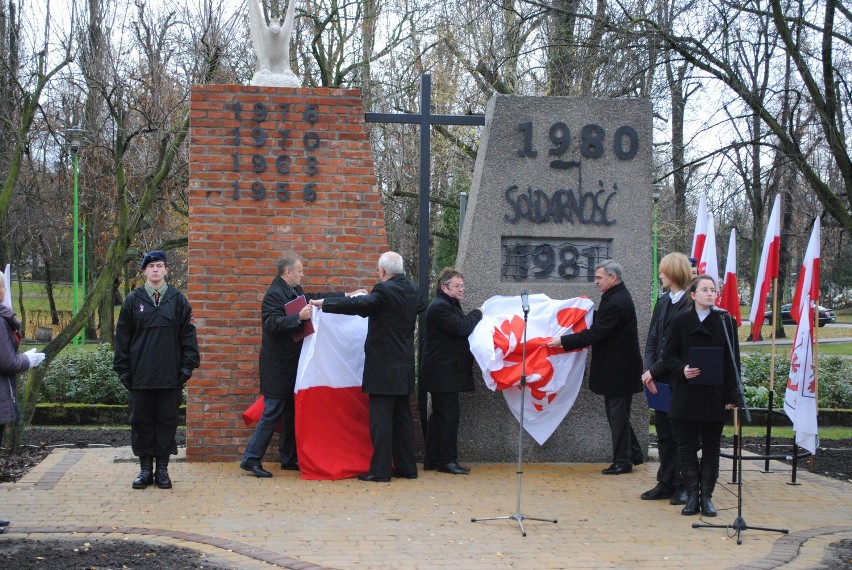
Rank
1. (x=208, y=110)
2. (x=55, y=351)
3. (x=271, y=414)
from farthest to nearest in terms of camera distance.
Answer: (x=55, y=351), (x=208, y=110), (x=271, y=414)

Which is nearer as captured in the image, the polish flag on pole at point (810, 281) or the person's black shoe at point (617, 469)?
the person's black shoe at point (617, 469)

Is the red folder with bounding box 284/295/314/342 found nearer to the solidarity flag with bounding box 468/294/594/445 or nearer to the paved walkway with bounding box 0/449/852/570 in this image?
the paved walkway with bounding box 0/449/852/570

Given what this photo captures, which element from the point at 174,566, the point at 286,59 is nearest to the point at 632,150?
the point at 286,59

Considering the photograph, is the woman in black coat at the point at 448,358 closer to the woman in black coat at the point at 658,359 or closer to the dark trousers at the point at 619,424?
the dark trousers at the point at 619,424

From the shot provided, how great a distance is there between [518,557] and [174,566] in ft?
6.88

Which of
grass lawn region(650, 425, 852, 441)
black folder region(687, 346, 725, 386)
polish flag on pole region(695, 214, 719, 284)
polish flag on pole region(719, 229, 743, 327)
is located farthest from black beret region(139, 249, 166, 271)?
grass lawn region(650, 425, 852, 441)

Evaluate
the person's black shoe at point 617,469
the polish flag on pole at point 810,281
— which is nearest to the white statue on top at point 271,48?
the person's black shoe at point 617,469

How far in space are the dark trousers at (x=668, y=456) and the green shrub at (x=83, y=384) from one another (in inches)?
361

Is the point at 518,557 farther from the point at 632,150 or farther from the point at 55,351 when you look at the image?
the point at 55,351

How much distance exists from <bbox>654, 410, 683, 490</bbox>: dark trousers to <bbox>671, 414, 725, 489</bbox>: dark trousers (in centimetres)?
41

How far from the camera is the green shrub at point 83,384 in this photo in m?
15.2

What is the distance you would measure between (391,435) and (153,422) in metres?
2.04

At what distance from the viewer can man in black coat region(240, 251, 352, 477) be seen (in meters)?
8.98

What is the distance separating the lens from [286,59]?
10.1 m
